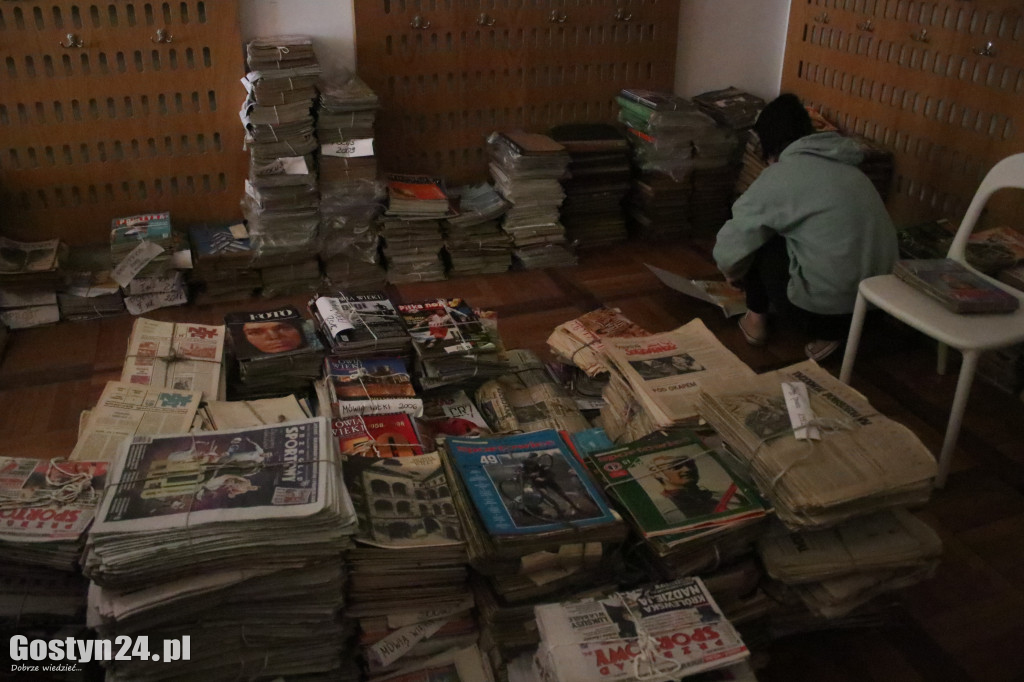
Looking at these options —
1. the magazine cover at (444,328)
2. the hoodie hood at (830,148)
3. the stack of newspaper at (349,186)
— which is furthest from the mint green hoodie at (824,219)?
the stack of newspaper at (349,186)

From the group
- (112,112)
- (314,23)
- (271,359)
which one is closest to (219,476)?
(271,359)

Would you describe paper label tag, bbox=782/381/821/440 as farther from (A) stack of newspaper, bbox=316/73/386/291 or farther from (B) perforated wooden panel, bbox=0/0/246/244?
(B) perforated wooden panel, bbox=0/0/246/244

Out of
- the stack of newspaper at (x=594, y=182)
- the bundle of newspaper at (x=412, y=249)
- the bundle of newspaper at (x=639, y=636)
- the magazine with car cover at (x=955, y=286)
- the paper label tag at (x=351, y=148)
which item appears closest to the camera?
the bundle of newspaper at (x=639, y=636)

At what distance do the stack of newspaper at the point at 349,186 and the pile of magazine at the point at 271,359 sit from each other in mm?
1020

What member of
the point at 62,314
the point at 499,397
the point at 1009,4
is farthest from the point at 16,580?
the point at 1009,4

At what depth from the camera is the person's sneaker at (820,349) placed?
286cm

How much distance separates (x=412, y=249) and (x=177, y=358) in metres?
1.32

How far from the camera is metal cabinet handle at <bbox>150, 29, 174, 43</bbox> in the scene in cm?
306

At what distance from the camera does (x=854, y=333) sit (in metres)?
2.44

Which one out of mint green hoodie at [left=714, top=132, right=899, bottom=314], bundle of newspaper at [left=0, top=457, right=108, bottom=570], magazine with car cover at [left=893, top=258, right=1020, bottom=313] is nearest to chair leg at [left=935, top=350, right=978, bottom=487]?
magazine with car cover at [left=893, top=258, right=1020, bottom=313]

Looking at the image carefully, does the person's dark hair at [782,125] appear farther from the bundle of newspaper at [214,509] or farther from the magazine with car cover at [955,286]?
the bundle of newspaper at [214,509]

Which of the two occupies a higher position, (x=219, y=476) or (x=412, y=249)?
(x=219, y=476)

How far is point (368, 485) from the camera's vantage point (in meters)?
1.62

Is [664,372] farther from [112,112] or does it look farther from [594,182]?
[112,112]
